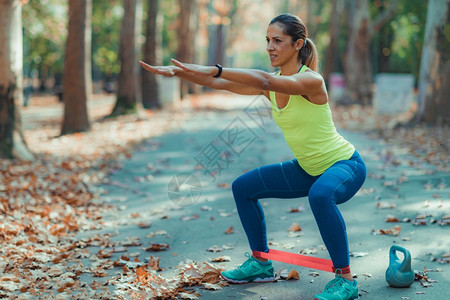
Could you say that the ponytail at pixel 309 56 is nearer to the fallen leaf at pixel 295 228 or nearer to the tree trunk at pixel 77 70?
the fallen leaf at pixel 295 228

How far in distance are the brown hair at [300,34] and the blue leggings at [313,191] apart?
0.77 meters

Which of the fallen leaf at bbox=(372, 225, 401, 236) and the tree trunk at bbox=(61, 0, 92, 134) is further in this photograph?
the tree trunk at bbox=(61, 0, 92, 134)

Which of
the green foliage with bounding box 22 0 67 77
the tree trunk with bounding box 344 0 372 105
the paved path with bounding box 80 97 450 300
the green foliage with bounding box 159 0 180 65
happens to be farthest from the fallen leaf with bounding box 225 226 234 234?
the green foliage with bounding box 159 0 180 65

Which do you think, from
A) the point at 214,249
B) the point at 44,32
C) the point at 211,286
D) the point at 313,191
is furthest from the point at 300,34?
the point at 44,32

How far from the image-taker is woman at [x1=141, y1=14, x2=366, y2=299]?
3695 millimetres

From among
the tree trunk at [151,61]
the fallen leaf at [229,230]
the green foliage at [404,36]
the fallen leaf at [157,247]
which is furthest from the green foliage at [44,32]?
the green foliage at [404,36]

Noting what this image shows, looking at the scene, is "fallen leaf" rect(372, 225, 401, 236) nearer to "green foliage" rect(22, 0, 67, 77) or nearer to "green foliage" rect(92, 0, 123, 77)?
"green foliage" rect(22, 0, 67, 77)

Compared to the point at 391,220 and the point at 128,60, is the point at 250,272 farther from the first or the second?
the point at 128,60

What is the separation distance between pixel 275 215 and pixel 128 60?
14.0 meters

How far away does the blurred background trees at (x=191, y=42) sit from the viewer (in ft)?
47.6

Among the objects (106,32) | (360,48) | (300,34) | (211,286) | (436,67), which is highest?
(106,32)

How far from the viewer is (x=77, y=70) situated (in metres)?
14.3

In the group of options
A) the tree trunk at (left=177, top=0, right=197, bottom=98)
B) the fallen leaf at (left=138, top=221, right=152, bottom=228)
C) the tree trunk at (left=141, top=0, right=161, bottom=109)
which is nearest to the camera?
the fallen leaf at (left=138, top=221, right=152, bottom=228)

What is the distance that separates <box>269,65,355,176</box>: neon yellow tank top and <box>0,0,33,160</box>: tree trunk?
7.04 m
